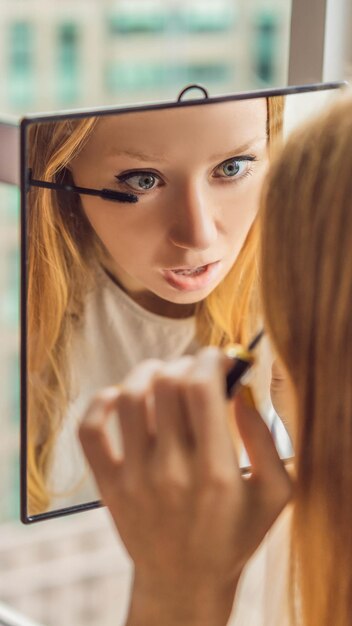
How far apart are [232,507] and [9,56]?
275 inches

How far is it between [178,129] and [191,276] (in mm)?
81

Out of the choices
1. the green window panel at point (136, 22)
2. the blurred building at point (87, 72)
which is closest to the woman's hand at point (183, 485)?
the blurred building at point (87, 72)

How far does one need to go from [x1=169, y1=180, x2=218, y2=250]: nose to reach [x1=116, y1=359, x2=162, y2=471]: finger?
3.3 inches

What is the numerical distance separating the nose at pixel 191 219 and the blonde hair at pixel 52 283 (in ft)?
0.09

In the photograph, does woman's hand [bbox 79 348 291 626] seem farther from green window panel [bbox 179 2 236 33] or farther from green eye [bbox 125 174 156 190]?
green window panel [bbox 179 2 236 33]

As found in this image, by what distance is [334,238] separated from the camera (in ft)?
1.69

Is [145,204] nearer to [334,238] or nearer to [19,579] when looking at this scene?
[334,238]

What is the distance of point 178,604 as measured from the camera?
54 cm

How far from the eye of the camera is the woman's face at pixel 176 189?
0.54 metres

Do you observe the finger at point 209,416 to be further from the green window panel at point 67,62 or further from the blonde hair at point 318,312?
the green window panel at point 67,62

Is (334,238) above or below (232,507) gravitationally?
above

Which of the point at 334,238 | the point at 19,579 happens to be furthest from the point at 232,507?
→ the point at 19,579

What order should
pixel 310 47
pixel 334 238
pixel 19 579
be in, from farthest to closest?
pixel 19 579, pixel 310 47, pixel 334 238

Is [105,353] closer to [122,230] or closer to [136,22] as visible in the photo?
[122,230]
